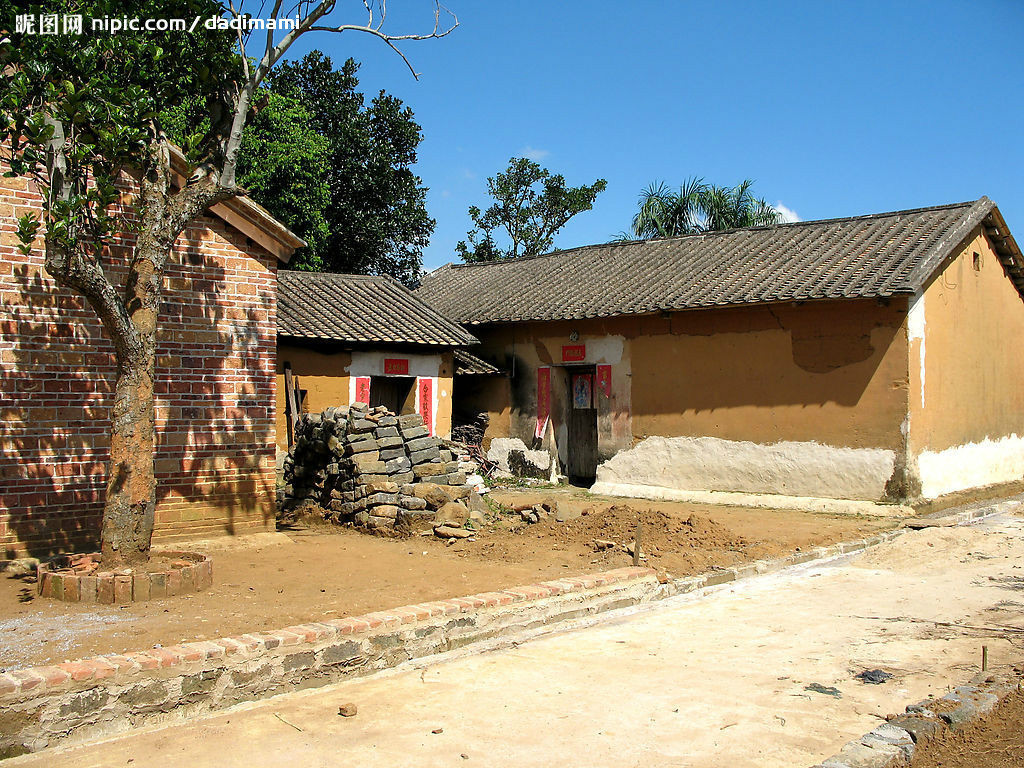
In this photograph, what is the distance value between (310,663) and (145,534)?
245cm

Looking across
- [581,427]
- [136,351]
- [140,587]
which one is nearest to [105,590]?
[140,587]

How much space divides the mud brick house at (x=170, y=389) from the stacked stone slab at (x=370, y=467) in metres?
1.19

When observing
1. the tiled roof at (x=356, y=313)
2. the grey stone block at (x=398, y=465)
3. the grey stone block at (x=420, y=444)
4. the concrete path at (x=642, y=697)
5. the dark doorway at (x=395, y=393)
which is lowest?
the concrete path at (x=642, y=697)

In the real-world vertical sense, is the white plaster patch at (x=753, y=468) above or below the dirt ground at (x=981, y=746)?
above

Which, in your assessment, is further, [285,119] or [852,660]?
[285,119]

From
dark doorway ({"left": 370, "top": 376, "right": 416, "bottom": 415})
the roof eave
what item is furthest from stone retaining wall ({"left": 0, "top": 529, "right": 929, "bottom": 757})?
dark doorway ({"left": 370, "top": 376, "right": 416, "bottom": 415})

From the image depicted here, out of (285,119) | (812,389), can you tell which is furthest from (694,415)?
(285,119)

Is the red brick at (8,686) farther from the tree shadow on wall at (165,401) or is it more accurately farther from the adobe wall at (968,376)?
the adobe wall at (968,376)

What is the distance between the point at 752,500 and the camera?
14398 mm

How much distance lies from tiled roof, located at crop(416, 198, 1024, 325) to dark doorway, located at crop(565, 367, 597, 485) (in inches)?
60.5

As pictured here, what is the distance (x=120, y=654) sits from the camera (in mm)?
5230

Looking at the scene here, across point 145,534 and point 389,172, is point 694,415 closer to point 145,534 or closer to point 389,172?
point 145,534

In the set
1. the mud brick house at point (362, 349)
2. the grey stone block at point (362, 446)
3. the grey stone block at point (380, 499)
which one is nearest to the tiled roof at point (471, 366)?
the mud brick house at point (362, 349)

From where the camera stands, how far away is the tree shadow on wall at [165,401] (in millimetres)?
8398
